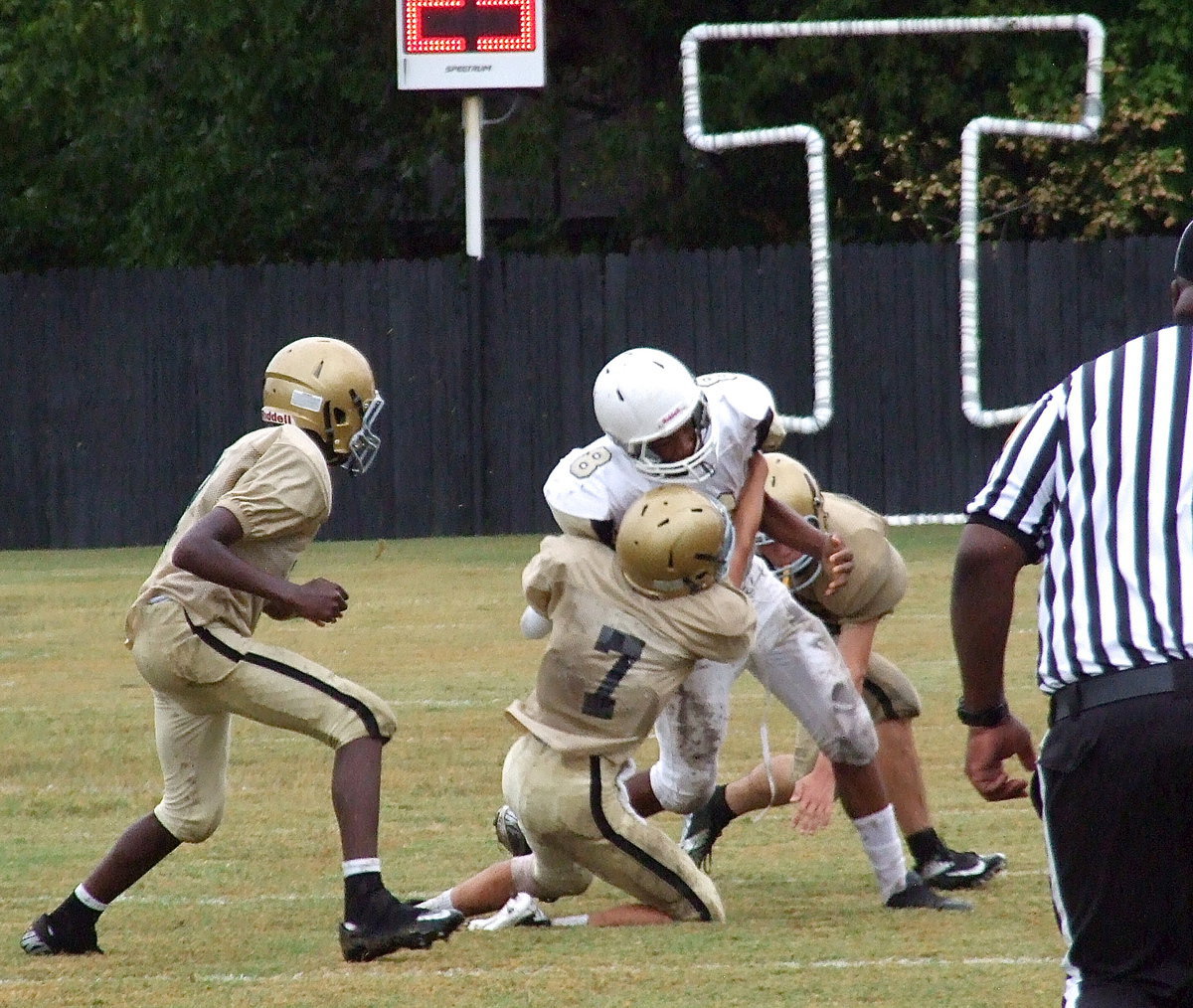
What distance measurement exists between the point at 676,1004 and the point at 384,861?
2.17m

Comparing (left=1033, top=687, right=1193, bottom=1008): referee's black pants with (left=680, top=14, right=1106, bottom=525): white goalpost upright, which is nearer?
(left=1033, top=687, right=1193, bottom=1008): referee's black pants

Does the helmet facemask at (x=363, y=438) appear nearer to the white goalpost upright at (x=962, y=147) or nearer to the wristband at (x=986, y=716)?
the wristband at (x=986, y=716)

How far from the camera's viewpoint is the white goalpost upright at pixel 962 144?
17375mm

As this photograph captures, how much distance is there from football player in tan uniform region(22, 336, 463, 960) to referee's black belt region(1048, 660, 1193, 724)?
218 centimetres

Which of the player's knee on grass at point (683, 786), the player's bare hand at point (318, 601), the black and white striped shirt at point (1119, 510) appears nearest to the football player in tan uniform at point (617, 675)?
the player's knee on grass at point (683, 786)

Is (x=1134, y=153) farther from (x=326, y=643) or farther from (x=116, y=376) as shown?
(x=326, y=643)

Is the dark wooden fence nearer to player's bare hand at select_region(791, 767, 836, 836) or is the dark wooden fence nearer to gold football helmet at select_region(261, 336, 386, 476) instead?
gold football helmet at select_region(261, 336, 386, 476)

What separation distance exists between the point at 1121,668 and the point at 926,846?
9.60 feet

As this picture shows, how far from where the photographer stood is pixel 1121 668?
11.6ft

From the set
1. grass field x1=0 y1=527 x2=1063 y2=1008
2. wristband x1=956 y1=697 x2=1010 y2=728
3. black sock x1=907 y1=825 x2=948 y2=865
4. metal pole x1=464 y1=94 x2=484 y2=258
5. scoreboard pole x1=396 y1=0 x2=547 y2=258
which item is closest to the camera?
wristband x1=956 y1=697 x2=1010 y2=728

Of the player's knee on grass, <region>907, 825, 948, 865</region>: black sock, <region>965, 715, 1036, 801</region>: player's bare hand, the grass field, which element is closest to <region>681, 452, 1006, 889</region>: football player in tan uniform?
<region>907, 825, 948, 865</region>: black sock

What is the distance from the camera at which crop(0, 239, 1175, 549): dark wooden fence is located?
57.9 feet

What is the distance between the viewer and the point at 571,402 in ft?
58.8

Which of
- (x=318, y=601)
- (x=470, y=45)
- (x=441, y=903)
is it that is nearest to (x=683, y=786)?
(x=441, y=903)
